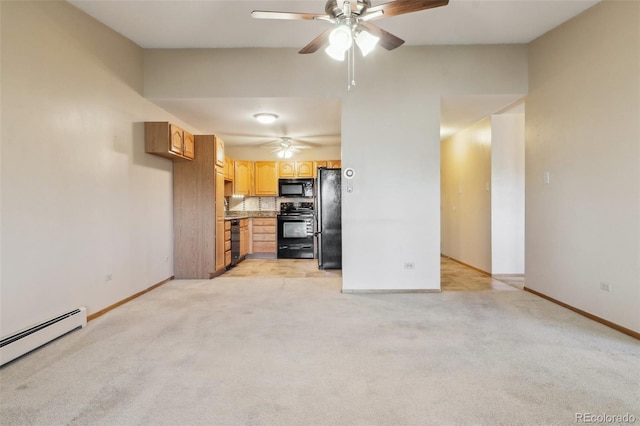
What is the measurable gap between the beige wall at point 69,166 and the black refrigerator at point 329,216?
2543mm

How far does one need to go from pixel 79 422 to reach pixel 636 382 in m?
2.98

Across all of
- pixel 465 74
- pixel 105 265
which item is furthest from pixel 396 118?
pixel 105 265

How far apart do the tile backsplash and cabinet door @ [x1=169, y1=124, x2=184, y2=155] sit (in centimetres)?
332

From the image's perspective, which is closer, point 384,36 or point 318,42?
point 384,36

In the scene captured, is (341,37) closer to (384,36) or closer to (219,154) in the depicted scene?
(384,36)

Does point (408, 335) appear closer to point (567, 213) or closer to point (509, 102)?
point (567, 213)

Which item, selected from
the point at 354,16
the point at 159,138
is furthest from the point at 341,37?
the point at 159,138

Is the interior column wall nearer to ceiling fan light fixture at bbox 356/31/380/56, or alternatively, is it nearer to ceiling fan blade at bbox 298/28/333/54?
ceiling fan light fixture at bbox 356/31/380/56

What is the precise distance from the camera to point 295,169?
706cm

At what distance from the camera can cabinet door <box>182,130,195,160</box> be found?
426 cm

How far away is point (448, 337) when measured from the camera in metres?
2.53

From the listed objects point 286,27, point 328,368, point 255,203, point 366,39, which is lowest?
point 328,368

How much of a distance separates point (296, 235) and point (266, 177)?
1.50 metres

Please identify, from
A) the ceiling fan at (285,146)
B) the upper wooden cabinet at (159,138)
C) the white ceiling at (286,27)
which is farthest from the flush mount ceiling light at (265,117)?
the ceiling fan at (285,146)
